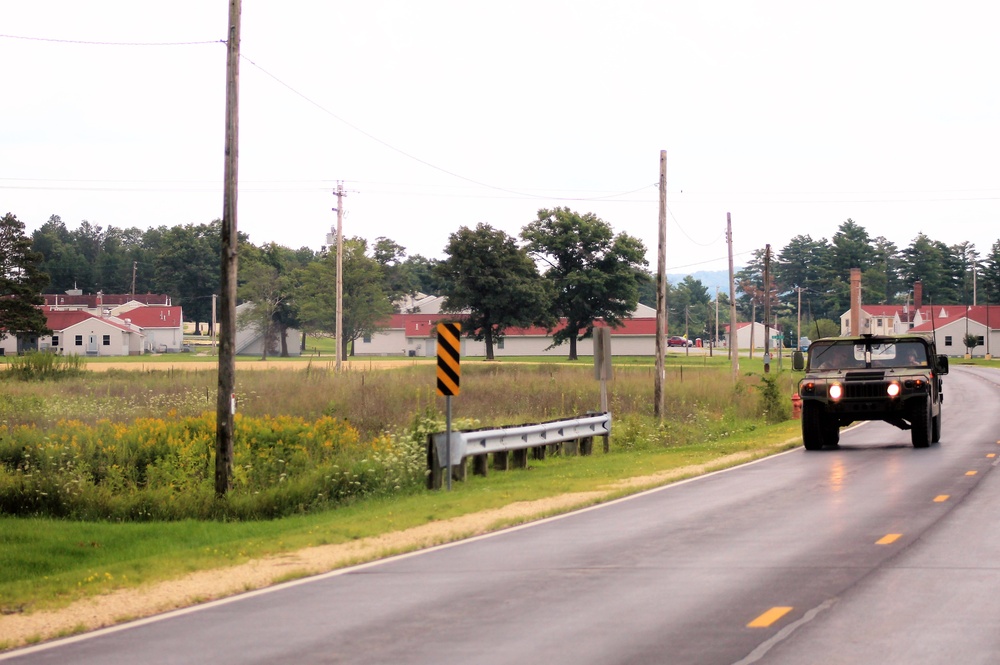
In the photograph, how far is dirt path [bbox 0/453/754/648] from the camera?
10.1 meters

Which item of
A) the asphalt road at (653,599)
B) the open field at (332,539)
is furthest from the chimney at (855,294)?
the asphalt road at (653,599)

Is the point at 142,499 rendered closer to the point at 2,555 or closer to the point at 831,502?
the point at 2,555

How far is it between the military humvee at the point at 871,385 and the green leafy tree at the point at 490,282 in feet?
225

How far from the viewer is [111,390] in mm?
43500

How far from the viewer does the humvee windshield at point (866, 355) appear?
26.2m

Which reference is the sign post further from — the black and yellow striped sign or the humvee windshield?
the humvee windshield

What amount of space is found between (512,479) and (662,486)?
2993mm

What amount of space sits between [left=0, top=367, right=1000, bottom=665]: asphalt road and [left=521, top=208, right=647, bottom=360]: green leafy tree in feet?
290

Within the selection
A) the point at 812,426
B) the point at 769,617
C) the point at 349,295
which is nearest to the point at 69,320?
the point at 349,295

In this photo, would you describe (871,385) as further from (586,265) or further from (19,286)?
(586,265)

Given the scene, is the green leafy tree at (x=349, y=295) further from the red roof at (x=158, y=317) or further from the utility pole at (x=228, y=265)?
the utility pole at (x=228, y=265)

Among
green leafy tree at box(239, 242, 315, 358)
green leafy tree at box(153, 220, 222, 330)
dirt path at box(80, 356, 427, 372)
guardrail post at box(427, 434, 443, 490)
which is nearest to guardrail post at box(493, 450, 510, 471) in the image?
guardrail post at box(427, 434, 443, 490)

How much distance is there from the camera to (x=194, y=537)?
52.5ft

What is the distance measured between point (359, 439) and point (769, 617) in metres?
18.8
